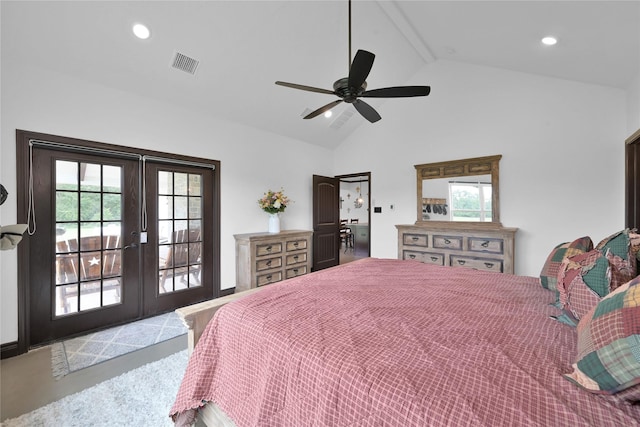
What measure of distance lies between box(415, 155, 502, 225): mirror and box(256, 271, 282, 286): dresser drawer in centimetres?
244

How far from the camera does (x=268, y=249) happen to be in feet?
13.4

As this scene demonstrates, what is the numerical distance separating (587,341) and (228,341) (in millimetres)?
1412

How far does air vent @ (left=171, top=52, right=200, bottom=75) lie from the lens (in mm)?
2854

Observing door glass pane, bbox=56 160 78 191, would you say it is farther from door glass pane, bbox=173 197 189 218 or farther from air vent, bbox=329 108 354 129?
air vent, bbox=329 108 354 129

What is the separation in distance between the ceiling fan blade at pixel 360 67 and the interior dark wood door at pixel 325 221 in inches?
123

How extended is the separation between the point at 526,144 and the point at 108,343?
213 inches

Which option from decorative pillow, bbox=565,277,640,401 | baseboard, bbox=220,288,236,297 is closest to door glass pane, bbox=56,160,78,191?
baseboard, bbox=220,288,236,297

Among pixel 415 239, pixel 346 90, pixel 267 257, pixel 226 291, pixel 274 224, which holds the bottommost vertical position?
pixel 226 291

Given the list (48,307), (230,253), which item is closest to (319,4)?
(230,253)

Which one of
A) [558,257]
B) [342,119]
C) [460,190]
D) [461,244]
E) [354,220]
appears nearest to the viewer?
[558,257]

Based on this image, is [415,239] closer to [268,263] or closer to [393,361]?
[268,263]

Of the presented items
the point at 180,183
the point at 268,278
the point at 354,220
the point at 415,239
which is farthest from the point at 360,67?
the point at 354,220

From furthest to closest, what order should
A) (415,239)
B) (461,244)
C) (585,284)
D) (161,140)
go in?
(415,239) < (461,244) < (161,140) < (585,284)

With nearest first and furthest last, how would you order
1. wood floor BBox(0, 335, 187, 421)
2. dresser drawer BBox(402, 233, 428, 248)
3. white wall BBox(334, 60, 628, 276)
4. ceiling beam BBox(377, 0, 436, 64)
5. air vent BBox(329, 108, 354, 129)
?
wood floor BBox(0, 335, 187, 421) < ceiling beam BBox(377, 0, 436, 64) < white wall BBox(334, 60, 628, 276) < dresser drawer BBox(402, 233, 428, 248) < air vent BBox(329, 108, 354, 129)
